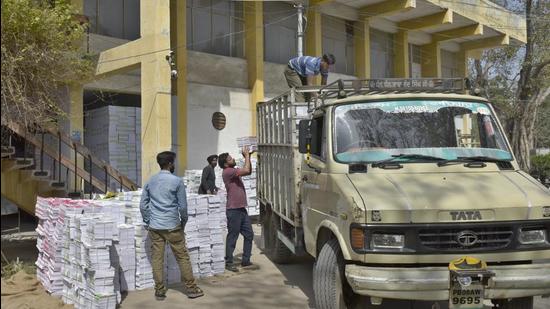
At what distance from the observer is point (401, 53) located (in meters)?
24.2

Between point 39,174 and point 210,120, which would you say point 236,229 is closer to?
point 39,174

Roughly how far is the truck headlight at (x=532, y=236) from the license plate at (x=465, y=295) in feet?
2.11

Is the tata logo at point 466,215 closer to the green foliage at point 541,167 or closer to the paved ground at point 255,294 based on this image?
the paved ground at point 255,294

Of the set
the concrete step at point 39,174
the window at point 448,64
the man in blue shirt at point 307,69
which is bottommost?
the concrete step at point 39,174

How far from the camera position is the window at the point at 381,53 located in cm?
2368

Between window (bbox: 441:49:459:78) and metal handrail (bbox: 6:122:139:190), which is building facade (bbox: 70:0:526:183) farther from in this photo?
window (bbox: 441:49:459:78)

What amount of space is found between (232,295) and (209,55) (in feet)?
38.1

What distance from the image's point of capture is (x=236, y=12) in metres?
18.1

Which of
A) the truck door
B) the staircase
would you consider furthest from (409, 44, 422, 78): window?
the truck door

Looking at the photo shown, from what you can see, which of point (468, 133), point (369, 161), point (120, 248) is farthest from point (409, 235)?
point (120, 248)

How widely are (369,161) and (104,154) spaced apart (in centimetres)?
1092

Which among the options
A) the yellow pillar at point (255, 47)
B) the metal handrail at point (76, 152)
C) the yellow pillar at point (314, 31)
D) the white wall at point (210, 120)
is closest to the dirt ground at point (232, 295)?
the metal handrail at point (76, 152)

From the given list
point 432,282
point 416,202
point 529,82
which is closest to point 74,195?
point 416,202

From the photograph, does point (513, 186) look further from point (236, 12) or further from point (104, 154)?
point (236, 12)
